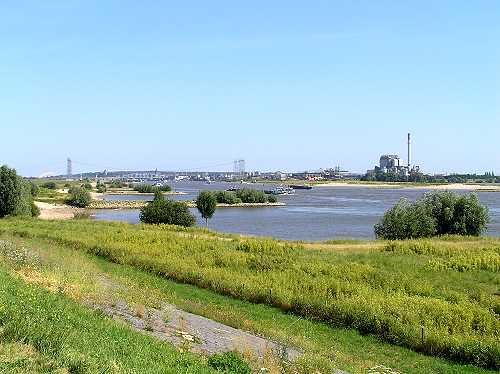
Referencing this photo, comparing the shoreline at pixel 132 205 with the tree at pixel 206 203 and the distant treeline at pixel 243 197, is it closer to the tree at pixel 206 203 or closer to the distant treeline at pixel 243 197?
the distant treeline at pixel 243 197

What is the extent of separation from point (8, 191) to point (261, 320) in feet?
150

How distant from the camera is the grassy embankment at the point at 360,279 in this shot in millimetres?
18766

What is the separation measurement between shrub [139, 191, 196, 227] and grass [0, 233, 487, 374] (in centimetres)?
3816

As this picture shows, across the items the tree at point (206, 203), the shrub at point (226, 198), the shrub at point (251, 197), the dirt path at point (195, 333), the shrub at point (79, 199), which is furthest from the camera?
the shrub at point (251, 197)

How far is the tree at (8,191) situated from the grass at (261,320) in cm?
3874

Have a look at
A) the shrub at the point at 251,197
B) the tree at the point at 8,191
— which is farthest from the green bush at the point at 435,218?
the shrub at the point at 251,197

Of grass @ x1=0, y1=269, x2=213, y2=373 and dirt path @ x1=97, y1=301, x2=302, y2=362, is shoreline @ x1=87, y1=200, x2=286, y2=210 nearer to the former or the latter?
dirt path @ x1=97, y1=301, x2=302, y2=362

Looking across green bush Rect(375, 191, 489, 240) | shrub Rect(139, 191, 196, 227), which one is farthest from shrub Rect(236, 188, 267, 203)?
green bush Rect(375, 191, 489, 240)

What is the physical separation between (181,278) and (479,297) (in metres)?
12.4

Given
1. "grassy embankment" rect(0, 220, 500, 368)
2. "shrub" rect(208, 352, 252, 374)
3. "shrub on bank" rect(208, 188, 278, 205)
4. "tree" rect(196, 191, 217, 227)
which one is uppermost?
"shrub" rect(208, 352, 252, 374)

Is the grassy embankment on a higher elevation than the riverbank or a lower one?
higher

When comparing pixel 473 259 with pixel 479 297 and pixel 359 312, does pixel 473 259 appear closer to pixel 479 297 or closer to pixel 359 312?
pixel 479 297

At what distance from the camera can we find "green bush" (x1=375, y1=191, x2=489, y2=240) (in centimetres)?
5216

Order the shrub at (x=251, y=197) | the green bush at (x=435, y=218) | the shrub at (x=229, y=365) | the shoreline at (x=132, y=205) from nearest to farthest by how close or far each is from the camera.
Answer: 1. the shrub at (x=229, y=365)
2. the green bush at (x=435, y=218)
3. the shoreline at (x=132, y=205)
4. the shrub at (x=251, y=197)
